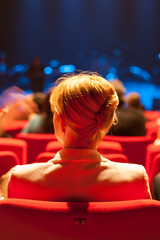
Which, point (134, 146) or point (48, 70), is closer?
point (134, 146)

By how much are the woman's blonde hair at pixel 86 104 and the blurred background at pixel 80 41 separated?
28.7ft

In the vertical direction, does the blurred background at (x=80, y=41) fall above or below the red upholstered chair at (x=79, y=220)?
above

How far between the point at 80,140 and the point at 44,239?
14.6 inches

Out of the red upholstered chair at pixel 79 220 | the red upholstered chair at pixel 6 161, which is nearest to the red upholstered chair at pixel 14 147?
the red upholstered chair at pixel 6 161

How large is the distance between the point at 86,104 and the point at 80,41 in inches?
383

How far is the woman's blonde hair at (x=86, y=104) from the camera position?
38.8 inches

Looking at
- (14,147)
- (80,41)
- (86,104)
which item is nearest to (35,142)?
(14,147)

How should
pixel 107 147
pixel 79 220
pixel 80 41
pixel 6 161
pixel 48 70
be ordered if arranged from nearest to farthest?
pixel 79 220
pixel 6 161
pixel 107 147
pixel 80 41
pixel 48 70

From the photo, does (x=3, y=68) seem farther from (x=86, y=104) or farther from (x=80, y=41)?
(x=86, y=104)

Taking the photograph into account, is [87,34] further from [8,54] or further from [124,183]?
[124,183]

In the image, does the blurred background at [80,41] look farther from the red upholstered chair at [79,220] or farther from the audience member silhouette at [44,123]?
the red upholstered chair at [79,220]

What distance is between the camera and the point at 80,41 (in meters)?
10.3

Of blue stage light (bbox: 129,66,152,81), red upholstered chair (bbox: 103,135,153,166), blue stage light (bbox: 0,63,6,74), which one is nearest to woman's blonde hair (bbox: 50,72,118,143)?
red upholstered chair (bbox: 103,135,153,166)

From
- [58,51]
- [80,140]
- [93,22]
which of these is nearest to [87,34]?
[93,22]
